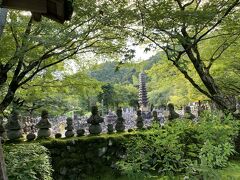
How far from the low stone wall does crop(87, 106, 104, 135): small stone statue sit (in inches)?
10.1

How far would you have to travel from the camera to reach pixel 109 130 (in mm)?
10094

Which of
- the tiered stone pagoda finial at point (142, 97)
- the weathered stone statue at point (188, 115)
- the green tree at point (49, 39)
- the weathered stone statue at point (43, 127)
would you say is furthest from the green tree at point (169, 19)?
the tiered stone pagoda finial at point (142, 97)

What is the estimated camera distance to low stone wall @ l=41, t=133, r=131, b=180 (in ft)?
28.7

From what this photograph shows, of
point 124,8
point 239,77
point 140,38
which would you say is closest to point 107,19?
point 124,8

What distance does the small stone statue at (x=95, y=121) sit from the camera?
9.51 meters

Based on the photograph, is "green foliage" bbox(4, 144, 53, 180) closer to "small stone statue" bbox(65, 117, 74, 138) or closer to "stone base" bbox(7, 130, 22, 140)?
"stone base" bbox(7, 130, 22, 140)

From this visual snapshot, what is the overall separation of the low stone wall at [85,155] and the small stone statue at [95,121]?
26 cm

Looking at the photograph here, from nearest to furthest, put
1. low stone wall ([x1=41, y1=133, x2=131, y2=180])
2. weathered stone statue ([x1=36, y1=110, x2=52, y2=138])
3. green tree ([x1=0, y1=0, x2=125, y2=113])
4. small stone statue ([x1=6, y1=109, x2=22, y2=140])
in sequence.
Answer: green tree ([x1=0, y1=0, x2=125, y2=113])
small stone statue ([x1=6, y1=109, x2=22, y2=140])
low stone wall ([x1=41, y1=133, x2=131, y2=180])
weathered stone statue ([x1=36, y1=110, x2=52, y2=138])

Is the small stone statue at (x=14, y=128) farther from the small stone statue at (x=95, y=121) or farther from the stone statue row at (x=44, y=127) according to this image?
the small stone statue at (x=95, y=121)

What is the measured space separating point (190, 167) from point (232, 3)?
5717 millimetres

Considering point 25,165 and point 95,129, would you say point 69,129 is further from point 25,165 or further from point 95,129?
point 25,165

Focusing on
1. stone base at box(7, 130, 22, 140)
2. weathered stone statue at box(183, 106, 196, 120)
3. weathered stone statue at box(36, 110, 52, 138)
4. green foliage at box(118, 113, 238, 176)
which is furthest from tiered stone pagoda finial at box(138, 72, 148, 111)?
green foliage at box(118, 113, 238, 176)

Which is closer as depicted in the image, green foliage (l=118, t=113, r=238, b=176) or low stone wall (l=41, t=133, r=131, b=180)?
green foliage (l=118, t=113, r=238, b=176)

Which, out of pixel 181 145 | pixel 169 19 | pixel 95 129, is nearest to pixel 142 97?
pixel 95 129
